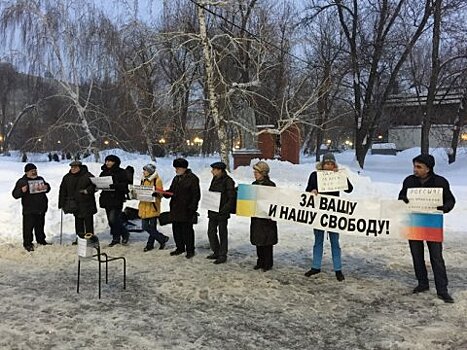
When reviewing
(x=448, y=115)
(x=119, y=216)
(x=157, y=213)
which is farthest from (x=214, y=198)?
(x=448, y=115)

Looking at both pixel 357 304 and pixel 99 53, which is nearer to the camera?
pixel 357 304

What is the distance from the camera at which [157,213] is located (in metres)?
9.49

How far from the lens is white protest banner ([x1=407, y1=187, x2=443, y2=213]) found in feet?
21.8

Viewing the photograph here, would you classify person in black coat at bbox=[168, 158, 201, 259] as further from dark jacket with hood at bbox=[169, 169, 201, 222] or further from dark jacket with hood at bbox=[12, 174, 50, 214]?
dark jacket with hood at bbox=[12, 174, 50, 214]

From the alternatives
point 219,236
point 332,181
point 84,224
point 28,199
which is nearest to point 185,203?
point 219,236

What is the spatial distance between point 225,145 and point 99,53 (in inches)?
403

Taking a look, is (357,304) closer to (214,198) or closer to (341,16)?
(214,198)

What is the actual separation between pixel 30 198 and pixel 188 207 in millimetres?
3101

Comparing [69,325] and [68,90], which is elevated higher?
[68,90]

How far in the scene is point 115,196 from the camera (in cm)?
980

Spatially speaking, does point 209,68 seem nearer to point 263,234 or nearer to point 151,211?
point 151,211

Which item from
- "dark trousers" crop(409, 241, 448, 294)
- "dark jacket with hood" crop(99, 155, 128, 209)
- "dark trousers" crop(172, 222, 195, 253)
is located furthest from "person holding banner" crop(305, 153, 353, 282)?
"dark jacket with hood" crop(99, 155, 128, 209)

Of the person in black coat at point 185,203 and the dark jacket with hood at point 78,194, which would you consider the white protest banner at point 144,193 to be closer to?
the person in black coat at point 185,203

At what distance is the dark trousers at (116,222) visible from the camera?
977cm
